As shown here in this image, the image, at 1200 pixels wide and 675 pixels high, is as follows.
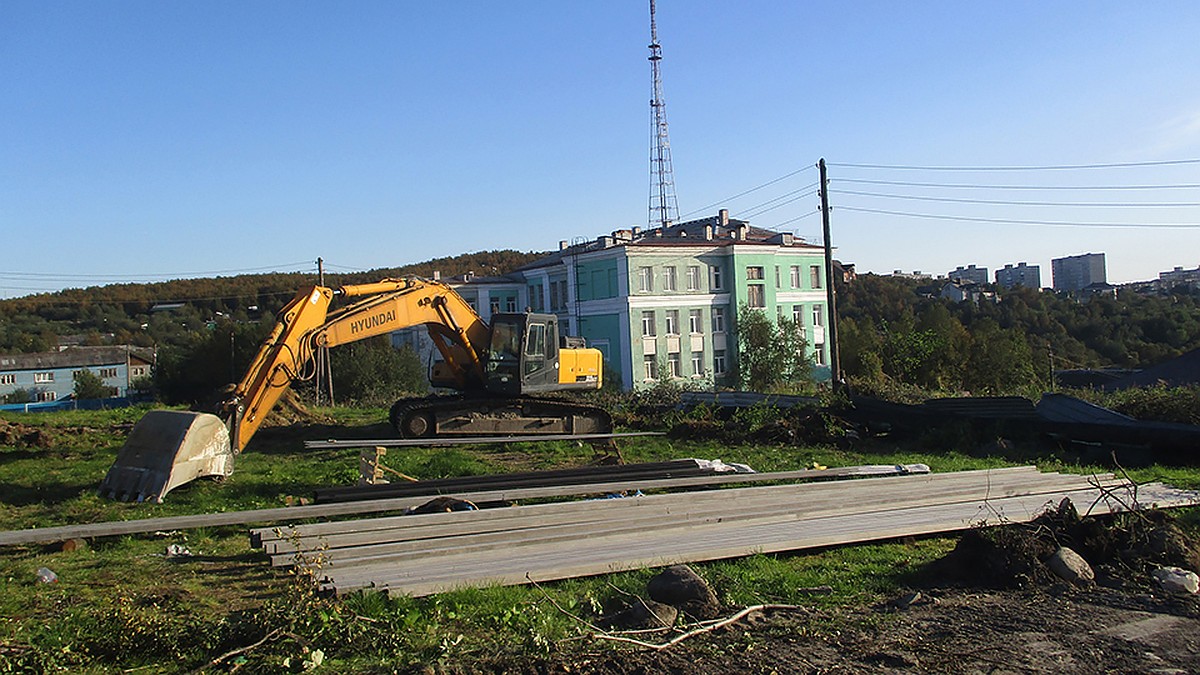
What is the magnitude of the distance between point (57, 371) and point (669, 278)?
147 feet

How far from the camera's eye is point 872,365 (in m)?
43.1

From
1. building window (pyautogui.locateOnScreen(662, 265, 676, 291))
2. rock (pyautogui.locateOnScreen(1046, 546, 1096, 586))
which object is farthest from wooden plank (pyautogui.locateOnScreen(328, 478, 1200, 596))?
building window (pyautogui.locateOnScreen(662, 265, 676, 291))

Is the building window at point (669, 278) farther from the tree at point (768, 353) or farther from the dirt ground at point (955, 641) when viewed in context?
the dirt ground at point (955, 641)

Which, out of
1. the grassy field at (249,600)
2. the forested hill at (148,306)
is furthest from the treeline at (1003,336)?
the forested hill at (148,306)

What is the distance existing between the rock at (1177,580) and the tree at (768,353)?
39.8 m

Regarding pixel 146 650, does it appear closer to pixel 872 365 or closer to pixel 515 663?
pixel 515 663

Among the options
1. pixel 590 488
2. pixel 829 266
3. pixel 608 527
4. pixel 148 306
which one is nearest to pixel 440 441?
pixel 590 488

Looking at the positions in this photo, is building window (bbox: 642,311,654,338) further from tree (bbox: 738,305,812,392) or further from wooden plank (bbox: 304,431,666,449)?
wooden plank (bbox: 304,431,666,449)

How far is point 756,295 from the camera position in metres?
52.5

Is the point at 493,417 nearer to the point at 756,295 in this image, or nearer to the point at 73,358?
the point at 756,295

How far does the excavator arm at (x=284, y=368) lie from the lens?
1141 centimetres

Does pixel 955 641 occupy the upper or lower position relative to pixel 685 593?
lower

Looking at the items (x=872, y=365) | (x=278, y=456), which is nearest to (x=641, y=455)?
(x=278, y=456)

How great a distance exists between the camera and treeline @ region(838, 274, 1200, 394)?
39125mm
